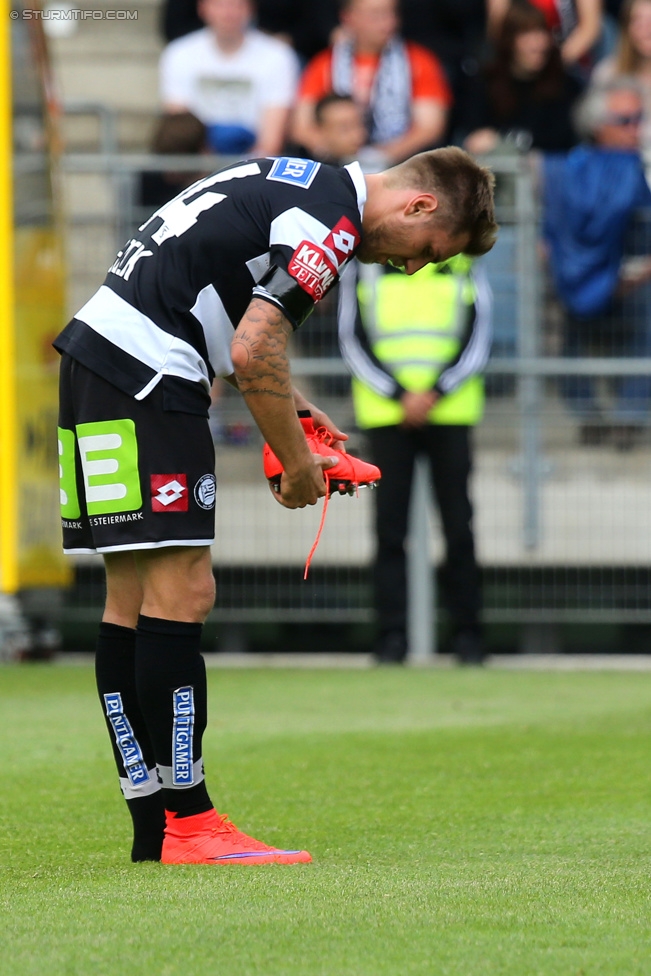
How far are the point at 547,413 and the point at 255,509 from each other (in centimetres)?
193

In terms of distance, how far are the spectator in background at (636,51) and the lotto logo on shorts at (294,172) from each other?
7.15 meters

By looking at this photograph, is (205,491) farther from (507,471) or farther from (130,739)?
(507,471)

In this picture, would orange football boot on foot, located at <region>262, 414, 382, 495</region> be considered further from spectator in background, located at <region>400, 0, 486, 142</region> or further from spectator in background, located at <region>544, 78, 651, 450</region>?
spectator in background, located at <region>400, 0, 486, 142</region>

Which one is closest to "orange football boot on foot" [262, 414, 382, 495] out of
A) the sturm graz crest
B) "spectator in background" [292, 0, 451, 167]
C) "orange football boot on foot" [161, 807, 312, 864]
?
the sturm graz crest

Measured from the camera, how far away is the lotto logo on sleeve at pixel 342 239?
3623mm

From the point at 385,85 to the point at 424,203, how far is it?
7270mm

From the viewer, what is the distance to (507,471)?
9.91m

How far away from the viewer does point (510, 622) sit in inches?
400

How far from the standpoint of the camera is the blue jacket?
9781 millimetres

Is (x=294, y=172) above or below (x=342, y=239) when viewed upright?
above

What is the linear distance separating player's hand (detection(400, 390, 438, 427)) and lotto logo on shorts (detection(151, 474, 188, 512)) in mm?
5155

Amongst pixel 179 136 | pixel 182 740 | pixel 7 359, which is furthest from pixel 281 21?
pixel 182 740

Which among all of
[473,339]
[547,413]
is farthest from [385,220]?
[547,413]

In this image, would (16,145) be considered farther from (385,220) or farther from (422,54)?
(385,220)
